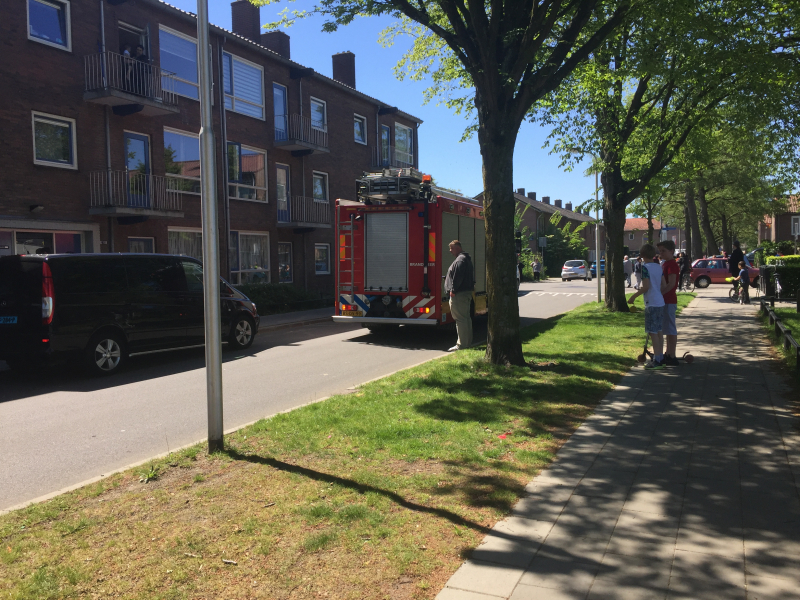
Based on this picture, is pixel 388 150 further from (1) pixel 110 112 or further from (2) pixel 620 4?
(2) pixel 620 4

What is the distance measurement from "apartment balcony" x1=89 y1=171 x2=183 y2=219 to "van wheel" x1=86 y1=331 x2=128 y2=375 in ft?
26.8

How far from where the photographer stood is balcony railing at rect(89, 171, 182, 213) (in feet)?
56.7

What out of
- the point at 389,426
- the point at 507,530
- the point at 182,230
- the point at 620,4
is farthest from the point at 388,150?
the point at 507,530

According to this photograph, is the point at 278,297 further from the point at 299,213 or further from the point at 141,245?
the point at 299,213

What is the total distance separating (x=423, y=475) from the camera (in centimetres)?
483

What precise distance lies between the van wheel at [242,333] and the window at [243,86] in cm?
1214

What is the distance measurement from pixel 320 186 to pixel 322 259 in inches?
123

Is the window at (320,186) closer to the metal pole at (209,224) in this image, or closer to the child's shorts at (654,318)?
the child's shorts at (654,318)

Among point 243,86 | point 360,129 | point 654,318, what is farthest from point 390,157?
point 654,318

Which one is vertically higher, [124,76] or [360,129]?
[360,129]

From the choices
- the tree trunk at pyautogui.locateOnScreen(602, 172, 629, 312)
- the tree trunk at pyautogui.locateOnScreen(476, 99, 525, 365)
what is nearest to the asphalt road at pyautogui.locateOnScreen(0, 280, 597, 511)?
the tree trunk at pyautogui.locateOnScreen(476, 99, 525, 365)

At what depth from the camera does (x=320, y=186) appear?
91.8 ft

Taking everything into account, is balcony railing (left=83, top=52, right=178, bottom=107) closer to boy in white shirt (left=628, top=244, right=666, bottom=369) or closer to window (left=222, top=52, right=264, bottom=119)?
window (left=222, top=52, right=264, bottom=119)

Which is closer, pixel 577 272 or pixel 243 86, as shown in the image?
pixel 243 86
